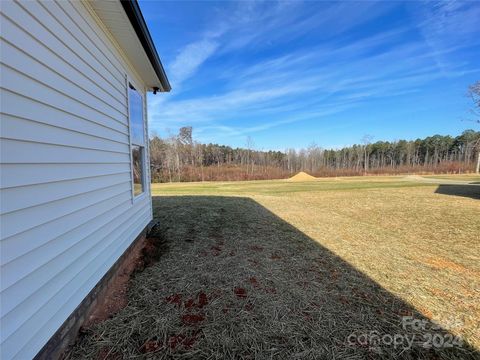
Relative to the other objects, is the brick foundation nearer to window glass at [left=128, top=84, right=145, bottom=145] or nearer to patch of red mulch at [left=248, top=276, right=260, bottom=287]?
patch of red mulch at [left=248, top=276, right=260, bottom=287]

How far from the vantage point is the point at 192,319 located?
2.15 meters

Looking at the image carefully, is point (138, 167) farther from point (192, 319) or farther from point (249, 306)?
point (249, 306)

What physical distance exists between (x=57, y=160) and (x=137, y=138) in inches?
103

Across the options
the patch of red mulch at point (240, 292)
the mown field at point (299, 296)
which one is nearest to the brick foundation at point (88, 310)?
the mown field at point (299, 296)

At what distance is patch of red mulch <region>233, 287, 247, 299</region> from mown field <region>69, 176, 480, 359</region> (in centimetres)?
2

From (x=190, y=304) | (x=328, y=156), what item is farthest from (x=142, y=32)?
(x=328, y=156)

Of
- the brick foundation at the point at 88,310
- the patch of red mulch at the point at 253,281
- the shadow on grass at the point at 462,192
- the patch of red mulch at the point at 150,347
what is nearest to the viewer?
the brick foundation at the point at 88,310

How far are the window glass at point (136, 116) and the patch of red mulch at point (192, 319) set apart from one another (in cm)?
285

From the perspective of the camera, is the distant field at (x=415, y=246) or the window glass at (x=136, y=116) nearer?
the distant field at (x=415, y=246)

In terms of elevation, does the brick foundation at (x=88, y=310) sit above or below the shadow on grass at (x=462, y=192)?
above

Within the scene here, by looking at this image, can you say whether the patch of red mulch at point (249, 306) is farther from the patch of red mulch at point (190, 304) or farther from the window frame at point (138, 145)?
the window frame at point (138, 145)

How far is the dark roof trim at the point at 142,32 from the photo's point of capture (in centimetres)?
242

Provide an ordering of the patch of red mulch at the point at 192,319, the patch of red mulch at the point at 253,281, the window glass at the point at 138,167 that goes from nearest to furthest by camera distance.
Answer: the patch of red mulch at the point at 192,319 → the patch of red mulch at the point at 253,281 → the window glass at the point at 138,167

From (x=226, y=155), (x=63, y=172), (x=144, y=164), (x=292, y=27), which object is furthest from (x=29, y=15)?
(x=226, y=155)
